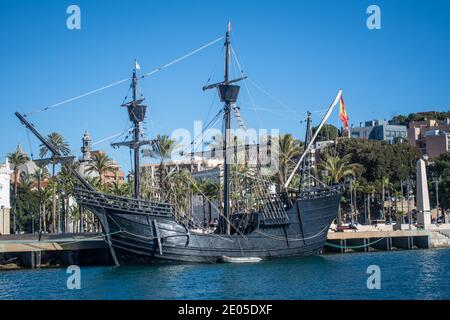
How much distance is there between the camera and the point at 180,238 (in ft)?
156

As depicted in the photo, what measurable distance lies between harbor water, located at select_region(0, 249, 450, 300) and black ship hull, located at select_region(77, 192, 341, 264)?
1071 millimetres

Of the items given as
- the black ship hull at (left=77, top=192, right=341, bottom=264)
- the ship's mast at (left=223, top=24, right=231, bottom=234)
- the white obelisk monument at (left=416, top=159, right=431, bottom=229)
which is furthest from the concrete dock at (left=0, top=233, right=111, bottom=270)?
the white obelisk monument at (left=416, top=159, right=431, bottom=229)

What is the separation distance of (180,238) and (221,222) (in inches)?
248

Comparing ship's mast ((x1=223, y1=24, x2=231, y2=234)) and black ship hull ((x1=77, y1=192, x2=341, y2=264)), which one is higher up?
ship's mast ((x1=223, y1=24, x2=231, y2=234))

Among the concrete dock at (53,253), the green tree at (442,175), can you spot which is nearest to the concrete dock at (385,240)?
the concrete dock at (53,253)

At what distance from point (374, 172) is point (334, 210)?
4262 centimetres

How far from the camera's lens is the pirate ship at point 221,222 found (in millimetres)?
46594

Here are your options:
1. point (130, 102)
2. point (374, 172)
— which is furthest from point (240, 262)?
point (374, 172)

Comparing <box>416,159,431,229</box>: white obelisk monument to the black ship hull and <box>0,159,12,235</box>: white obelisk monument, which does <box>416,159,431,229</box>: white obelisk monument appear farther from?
<box>0,159,12,235</box>: white obelisk monument

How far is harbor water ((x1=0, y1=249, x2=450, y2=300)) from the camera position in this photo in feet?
111

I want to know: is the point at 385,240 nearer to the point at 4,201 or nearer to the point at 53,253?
the point at 53,253

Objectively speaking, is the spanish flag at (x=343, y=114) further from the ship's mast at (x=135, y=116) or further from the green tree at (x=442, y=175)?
the green tree at (x=442, y=175)
